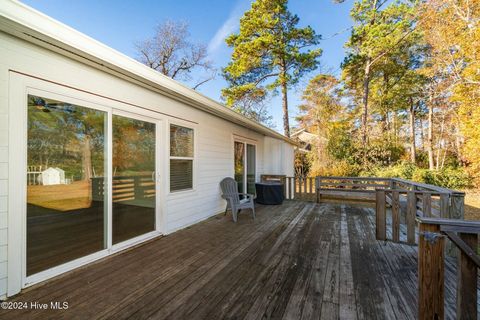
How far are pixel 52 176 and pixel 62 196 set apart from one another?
0.79 ft

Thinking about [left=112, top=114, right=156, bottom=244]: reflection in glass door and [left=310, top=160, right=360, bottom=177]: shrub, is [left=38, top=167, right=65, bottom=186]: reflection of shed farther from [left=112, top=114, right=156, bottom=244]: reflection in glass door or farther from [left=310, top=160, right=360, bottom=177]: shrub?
[left=310, top=160, right=360, bottom=177]: shrub

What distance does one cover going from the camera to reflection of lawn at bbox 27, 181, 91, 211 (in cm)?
210

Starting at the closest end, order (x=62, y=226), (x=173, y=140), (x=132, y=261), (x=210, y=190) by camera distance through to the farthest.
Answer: (x=62, y=226) < (x=132, y=261) < (x=173, y=140) < (x=210, y=190)

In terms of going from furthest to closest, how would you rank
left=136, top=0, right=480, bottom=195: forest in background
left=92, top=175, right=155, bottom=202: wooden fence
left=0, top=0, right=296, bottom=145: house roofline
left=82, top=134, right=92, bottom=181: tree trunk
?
1. left=136, top=0, right=480, bottom=195: forest in background
2. left=92, top=175, right=155, bottom=202: wooden fence
3. left=82, top=134, right=92, bottom=181: tree trunk
4. left=0, top=0, right=296, bottom=145: house roofline

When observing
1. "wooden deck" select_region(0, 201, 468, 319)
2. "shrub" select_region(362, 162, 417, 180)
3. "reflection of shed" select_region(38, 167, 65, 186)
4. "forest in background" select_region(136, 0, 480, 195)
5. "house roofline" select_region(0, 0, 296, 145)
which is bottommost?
"wooden deck" select_region(0, 201, 468, 319)

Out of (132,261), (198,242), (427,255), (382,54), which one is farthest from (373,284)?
(382,54)

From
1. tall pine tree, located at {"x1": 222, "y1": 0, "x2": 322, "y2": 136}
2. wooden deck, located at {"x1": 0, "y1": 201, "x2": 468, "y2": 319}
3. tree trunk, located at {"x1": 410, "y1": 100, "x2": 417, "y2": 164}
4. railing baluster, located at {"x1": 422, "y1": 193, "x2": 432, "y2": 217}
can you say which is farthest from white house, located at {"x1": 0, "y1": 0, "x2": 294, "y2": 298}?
tree trunk, located at {"x1": 410, "y1": 100, "x2": 417, "y2": 164}

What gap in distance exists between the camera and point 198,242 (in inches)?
127

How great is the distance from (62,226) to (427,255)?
3.23 m

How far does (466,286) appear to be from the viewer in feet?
4.39

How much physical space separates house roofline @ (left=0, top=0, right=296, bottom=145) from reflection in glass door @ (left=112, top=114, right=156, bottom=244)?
59cm

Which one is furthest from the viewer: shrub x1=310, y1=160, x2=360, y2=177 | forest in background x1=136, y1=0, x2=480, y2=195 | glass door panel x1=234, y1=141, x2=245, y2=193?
shrub x1=310, y1=160, x2=360, y2=177

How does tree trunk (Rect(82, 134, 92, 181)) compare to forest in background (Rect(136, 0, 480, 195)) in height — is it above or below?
below

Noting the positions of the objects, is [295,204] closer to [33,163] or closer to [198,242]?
[198,242]
